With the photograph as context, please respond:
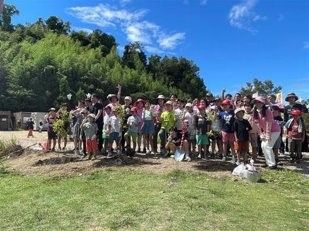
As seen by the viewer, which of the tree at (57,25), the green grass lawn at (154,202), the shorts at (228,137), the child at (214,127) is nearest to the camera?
the green grass lawn at (154,202)

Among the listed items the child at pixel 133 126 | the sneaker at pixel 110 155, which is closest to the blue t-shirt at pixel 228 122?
the child at pixel 133 126

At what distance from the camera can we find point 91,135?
1518cm

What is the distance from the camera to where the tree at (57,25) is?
299 ft

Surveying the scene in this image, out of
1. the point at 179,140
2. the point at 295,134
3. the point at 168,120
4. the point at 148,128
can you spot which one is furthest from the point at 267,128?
the point at 148,128

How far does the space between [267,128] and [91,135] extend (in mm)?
5027

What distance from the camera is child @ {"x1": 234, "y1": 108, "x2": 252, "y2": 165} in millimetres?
13508

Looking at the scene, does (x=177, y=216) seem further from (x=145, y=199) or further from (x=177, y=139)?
(x=177, y=139)

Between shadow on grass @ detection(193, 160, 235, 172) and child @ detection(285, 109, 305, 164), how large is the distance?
2.25 m

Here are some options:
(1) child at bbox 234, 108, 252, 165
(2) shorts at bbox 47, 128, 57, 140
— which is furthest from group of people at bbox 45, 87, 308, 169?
(2) shorts at bbox 47, 128, 57, 140

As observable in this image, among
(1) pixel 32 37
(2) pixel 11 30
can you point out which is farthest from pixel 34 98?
(2) pixel 11 30

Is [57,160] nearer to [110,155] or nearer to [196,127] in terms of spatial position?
[110,155]

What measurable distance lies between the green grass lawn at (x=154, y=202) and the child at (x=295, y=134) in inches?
70.5

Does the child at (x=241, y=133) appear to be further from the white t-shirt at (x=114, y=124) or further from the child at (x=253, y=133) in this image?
the white t-shirt at (x=114, y=124)

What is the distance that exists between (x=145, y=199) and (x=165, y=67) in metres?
71.4
